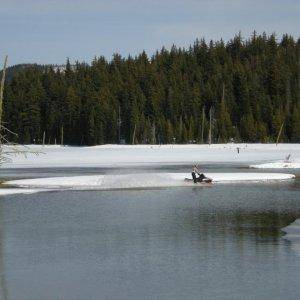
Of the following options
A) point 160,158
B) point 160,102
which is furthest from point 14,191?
point 160,102

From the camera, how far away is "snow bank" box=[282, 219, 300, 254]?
17281mm

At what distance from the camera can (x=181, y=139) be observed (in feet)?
441

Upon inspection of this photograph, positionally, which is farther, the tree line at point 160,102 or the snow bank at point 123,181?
the tree line at point 160,102

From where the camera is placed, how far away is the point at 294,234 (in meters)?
19.1

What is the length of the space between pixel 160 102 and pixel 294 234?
131 m

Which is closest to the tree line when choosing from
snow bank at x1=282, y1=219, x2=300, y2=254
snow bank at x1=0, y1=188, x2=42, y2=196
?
snow bank at x1=0, y1=188, x2=42, y2=196

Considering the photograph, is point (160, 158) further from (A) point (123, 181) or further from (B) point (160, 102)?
(B) point (160, 102)

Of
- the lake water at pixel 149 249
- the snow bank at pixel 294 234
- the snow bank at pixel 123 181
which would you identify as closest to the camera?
the lake water at pixel 149 249

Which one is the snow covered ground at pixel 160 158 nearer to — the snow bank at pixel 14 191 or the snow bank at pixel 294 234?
the snow bank at pixel 14 191

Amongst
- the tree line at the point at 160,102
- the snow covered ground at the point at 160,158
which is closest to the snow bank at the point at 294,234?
the snow covered ground at the point at 160,158

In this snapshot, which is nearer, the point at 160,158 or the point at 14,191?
the point at 14,191

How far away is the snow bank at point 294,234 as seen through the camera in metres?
17.3

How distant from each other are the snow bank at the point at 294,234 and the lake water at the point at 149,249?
0.22m

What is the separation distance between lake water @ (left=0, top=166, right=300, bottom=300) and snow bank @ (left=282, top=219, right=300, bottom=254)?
Result: 22cm
